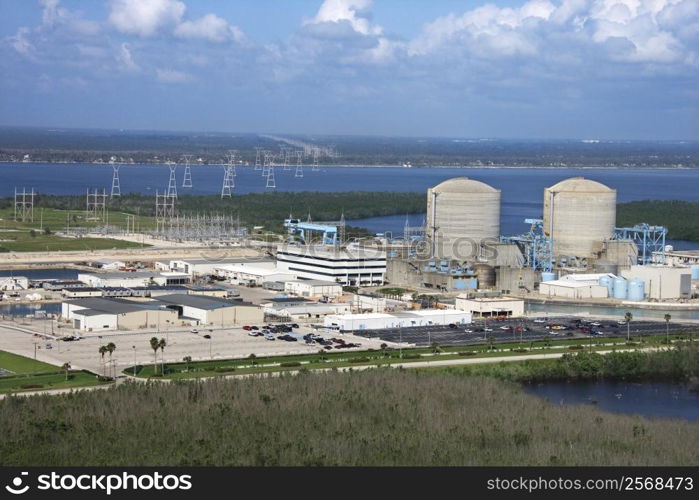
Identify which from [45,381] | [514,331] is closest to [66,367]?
[45,381]

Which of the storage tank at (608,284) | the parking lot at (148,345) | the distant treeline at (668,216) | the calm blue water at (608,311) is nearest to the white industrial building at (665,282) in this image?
the storage tank at (608,284)

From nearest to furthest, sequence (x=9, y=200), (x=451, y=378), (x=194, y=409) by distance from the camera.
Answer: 1. (x=194, y=409)
2. (x=451, y=378)
3. (x=9, y=200)

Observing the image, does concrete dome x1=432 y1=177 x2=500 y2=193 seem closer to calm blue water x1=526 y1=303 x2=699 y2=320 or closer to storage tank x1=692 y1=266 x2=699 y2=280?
calm blue water x1=526 y1=303 x2=699 y2=320

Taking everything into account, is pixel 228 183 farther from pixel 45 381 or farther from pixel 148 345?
pixel 45 381

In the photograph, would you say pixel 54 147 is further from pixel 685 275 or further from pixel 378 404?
pixel 378 404

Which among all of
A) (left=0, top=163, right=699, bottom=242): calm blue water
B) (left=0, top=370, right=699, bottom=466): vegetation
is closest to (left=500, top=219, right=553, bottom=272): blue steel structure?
(left=0, top=163, right=699, bottom=242): calm blue water

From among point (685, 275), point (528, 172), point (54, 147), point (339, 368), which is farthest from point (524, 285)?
point (54, 147)
